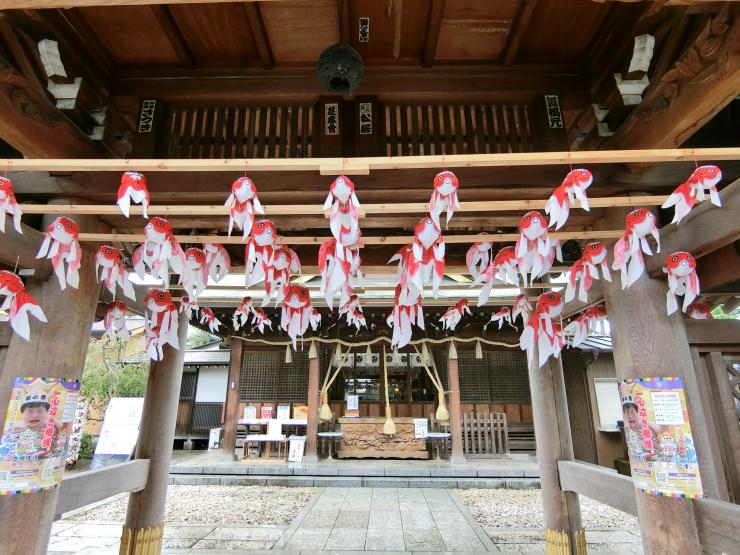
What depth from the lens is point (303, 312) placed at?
3973mm

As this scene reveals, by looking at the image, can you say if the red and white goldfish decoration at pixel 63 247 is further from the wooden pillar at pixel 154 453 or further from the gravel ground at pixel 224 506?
the gravel ground at pixel 224 506

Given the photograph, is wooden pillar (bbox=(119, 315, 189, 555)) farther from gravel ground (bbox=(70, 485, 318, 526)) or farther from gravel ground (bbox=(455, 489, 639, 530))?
gravel ground (bbox=(455, 489, 639, 530))

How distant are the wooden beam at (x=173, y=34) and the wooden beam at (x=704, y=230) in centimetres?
438

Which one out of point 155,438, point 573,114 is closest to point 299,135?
point 573,114

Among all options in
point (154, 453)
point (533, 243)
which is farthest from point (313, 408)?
point (533, 243)

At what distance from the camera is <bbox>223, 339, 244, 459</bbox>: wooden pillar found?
11.8m

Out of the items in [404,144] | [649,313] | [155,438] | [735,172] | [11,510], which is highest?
[404,144]

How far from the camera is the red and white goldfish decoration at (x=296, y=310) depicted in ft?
12.5

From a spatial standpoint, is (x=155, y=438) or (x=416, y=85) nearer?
(x=416, y=85)

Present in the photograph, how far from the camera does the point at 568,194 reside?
96.9 inches

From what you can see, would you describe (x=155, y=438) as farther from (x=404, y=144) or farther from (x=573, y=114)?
(x=573, y=114)

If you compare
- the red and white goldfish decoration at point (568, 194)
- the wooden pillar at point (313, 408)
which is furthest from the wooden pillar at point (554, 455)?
the wooden pillar at point (313, 408)

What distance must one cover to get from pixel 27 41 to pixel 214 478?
33.3 feet

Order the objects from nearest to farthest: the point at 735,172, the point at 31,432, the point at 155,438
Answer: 1. the point at 31,432
2. the point at 735,172
3. the point at 155,438
